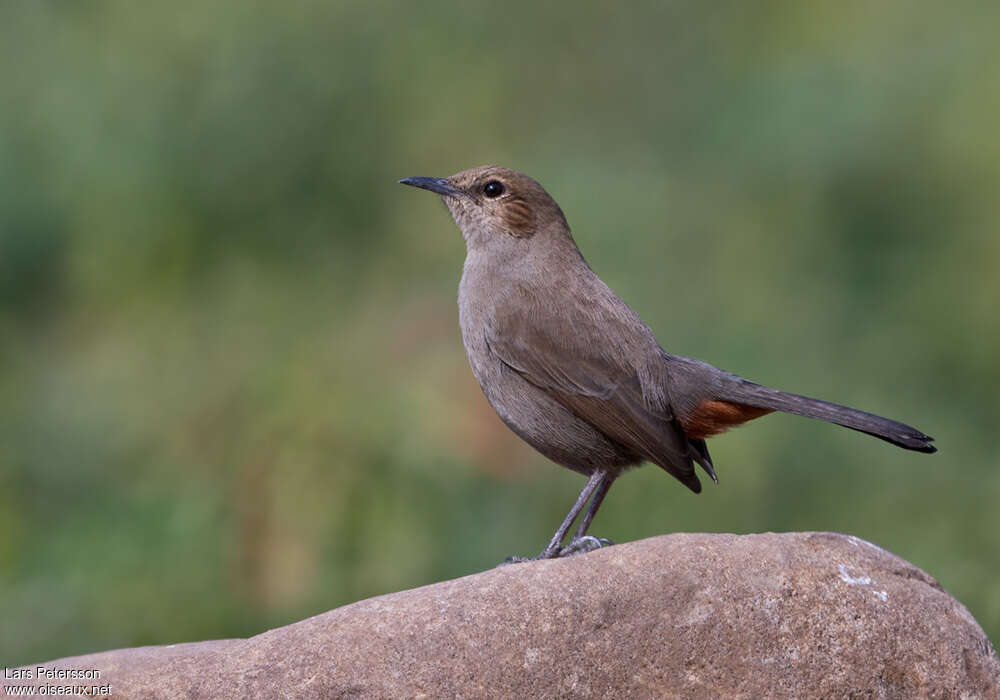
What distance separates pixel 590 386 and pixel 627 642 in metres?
1.41

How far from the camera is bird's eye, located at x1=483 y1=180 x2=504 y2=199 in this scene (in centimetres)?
683

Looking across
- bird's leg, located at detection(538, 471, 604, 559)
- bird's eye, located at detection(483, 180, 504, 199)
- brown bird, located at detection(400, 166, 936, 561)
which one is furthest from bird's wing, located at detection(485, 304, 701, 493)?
bird's eye, located at detection(483, 180, 504, 199)

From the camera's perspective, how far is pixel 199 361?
34.0 ft

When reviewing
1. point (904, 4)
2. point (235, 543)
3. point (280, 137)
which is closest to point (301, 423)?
point (235, 543)

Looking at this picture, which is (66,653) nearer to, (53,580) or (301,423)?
(53,580)

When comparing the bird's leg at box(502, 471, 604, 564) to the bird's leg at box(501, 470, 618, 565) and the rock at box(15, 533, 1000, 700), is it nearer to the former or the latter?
the bird's leg at box(501, 470, 618, 565)

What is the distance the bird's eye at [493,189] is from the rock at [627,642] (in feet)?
7.12

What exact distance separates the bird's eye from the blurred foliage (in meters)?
2.75

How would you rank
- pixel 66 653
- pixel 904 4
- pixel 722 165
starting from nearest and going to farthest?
pixel 66 653
pixel 722 165
pixel 904 4

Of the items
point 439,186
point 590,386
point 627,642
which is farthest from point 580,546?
point 439,186

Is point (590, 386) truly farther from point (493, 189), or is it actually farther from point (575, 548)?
point (493, 189)

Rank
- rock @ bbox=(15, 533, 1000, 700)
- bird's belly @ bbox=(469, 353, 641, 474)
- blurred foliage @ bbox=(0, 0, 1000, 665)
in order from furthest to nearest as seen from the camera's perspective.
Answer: blurred foliage @ bbox=(0, 0, 1000, 665) → bird's belly @ bbox=(469, 353, 641, 474) → rock @ bbox=(15, 533, 1000, 700)

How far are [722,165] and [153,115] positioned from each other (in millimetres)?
5107

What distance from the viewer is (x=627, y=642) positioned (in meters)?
5.18
